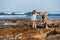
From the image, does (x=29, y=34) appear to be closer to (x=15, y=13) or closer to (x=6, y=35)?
(x=6, y=35)

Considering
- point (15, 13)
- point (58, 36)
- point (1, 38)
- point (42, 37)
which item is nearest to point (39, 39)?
point (42, 37)

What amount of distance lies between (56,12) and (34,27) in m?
9.47

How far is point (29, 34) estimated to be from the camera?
7.99m

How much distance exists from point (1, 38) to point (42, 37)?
5.75 feet

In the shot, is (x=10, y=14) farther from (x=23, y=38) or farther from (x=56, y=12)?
(x=23, y=38)

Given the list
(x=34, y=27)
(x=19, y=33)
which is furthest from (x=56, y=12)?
(x=19, y=33)

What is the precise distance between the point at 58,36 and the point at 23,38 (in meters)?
1.49

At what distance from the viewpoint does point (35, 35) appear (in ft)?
25.6

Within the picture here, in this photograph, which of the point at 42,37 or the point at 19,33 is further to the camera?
the point at 19,33

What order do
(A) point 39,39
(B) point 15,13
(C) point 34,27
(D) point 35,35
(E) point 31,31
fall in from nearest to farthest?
1. (A) point 39,39
2. (D) point 35,35
3. (E) point 31,31
4. (C) point 34,27
5. (B) point 15,13

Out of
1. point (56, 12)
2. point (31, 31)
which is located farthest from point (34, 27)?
point (56, 12)

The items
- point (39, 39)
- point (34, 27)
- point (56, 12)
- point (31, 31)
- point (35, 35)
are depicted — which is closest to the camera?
point (39, 39)

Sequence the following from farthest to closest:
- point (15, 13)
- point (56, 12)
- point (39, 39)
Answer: point (15, 13) → point (56, 12) → point (39, 39)

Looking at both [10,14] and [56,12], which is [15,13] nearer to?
[10,14]
